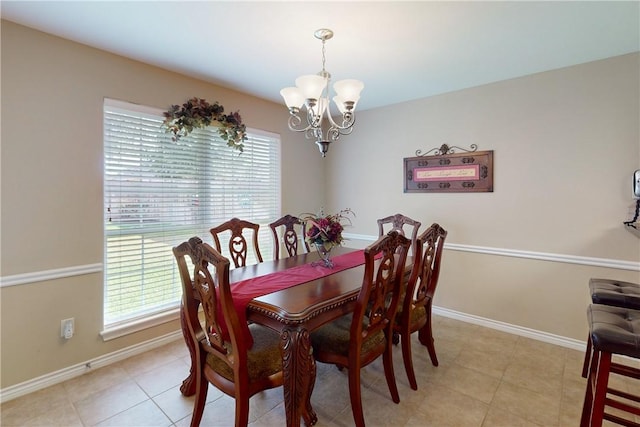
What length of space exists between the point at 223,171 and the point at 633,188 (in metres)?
3.63

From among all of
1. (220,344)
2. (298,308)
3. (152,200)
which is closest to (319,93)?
(298,308)

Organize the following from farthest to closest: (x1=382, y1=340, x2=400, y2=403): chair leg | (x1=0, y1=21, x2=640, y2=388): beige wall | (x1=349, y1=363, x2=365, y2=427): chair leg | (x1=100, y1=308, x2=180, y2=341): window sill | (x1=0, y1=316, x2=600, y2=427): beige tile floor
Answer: (x1=100, y1=308, x2=180, y2=341): window sill
(x1=0, y1=21, x2=640, y2=388): beige wall
(x1=382, y1=340, x2=400, y2=403): chair leg
(x1=0, y1=316, x2=600, y2=427): beige tile floor
(x1=349, y1=363, x2=365, y2=427): chair leg

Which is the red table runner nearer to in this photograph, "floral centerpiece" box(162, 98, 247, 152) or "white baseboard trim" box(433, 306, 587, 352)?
"white baseboard trim" box(433, 306, 587, 352)

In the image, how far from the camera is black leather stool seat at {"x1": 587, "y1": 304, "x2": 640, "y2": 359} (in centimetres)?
136

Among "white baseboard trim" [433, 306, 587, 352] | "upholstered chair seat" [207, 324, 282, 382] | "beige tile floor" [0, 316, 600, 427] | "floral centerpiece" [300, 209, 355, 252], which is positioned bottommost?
A: "beige tile floor" [0, 316, 600, 427]

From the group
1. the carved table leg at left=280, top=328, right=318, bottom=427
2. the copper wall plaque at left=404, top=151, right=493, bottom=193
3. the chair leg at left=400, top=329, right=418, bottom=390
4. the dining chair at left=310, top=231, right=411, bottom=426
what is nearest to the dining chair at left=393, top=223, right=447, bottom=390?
the chair leg at left=400, top=329, right=418, bottom=390

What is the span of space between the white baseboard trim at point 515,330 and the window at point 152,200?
2.69 meters

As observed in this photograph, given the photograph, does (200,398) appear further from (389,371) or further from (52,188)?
(52,188)

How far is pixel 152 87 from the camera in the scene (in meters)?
2.67

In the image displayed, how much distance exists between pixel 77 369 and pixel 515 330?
383 cm

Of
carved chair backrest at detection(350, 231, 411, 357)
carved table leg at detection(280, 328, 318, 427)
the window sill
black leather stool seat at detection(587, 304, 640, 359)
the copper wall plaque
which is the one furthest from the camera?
the copper wall plaque

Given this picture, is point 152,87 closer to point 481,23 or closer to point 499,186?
point 481,23

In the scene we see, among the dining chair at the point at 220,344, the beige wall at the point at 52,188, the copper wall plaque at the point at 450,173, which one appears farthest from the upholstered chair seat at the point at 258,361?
the copper wall plaque at the point at 450,173

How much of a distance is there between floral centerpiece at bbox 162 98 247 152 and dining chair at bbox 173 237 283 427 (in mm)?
1690
